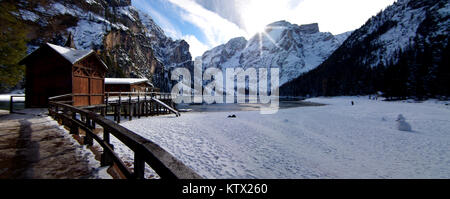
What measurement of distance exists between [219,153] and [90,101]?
1486cm

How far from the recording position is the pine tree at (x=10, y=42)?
9219 mm

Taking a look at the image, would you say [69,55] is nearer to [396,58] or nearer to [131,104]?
[131,104]

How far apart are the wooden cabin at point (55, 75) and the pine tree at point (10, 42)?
2.47 m

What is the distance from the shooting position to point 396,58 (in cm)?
6006

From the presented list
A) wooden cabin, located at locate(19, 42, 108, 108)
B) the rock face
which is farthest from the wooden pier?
the rock face

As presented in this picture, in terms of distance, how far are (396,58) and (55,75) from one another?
89.6 meters

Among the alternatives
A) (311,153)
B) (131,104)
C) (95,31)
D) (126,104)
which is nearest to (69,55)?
(126,104)

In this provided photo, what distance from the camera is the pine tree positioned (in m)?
9.22

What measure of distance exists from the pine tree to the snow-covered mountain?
63.9 metres

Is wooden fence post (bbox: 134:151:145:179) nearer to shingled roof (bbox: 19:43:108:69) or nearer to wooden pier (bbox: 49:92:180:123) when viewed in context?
wooden pier (bbox: 49:92:180:123)

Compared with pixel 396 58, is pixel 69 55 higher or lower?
lower

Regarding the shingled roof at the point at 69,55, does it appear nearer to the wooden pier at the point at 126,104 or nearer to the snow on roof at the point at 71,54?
the snow on roof at the point at 71,54

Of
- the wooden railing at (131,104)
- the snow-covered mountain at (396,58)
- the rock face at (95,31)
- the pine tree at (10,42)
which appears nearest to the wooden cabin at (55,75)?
the wooden railing at (131,104)
